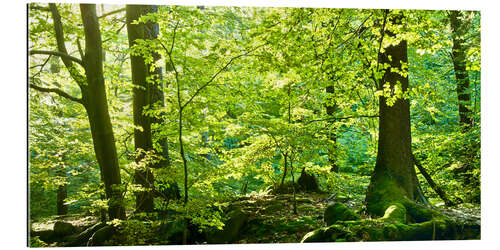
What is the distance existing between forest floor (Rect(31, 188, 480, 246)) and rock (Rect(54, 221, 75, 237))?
55 millimetres

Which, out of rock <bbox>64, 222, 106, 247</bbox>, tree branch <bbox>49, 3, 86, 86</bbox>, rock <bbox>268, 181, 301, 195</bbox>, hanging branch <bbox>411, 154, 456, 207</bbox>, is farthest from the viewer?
rock <bbox>268, 181, 301, 195</bbox>

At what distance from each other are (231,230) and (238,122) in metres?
1.32

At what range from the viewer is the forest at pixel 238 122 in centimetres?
339

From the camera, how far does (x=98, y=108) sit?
366cm

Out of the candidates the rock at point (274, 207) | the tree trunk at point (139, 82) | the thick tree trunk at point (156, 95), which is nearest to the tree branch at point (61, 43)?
the tree trunk at point (139, 82)

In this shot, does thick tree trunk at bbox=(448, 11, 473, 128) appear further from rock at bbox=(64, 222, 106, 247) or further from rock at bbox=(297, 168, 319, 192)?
rock at bbox=(64, 222, 106, 247)

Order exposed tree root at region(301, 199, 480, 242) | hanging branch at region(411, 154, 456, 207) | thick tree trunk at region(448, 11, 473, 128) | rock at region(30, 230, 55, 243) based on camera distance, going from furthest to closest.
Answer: hanging branch at region(411, 154, 456, 207) < thick tree trunk at region(448, 11, 473, 128) < exposed tree root at region(301, 199, 480, 242) < rock at region(30, 230, 55, 243)

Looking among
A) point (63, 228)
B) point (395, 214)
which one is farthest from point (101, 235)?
point (395, 214)

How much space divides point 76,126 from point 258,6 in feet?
8.28

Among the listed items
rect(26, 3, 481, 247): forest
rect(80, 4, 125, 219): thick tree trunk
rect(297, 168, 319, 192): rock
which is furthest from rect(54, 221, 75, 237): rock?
rect(297, 168, 319, 192): rock

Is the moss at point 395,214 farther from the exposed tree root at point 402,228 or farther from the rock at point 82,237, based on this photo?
the rock at point 82,237

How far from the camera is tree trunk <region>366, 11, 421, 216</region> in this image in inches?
148

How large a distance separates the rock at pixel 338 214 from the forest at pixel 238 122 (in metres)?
0.02

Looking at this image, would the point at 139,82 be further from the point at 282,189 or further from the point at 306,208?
the point at 306,208
